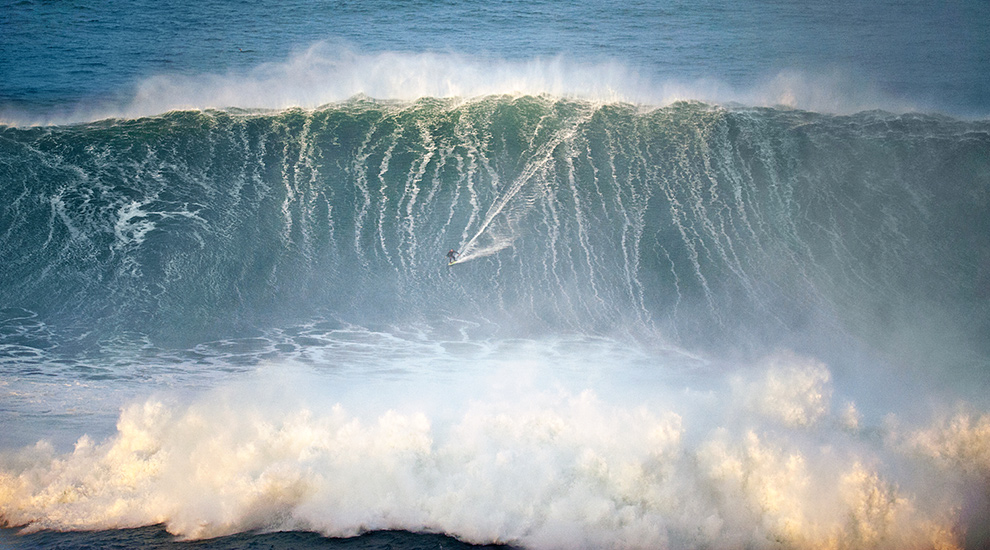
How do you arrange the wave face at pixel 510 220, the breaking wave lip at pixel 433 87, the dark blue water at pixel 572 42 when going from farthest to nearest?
the dark blue water at pixel 572 42 < the breaking wave lip at pixel 433 87 < the wave face at pixel 510 220

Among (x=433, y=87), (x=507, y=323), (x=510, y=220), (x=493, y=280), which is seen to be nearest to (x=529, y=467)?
(x=507, y=323)

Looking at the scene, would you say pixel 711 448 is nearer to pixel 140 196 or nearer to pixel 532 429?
pixel 532 429

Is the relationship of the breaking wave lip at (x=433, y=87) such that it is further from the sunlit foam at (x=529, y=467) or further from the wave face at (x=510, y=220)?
the sunlit foam at (x=529, y=467)

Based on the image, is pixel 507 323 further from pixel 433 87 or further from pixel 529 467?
pixel 433 87

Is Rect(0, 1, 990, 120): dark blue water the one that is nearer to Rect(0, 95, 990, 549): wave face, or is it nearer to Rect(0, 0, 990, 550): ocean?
Rect(0, 0, 990, 550): ocean

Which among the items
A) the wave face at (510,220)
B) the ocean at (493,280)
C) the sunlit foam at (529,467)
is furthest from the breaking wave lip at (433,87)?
the sunlit foam at (529,467)

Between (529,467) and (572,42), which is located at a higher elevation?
(572,42)

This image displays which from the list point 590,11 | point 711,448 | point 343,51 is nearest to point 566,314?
point 711,448
